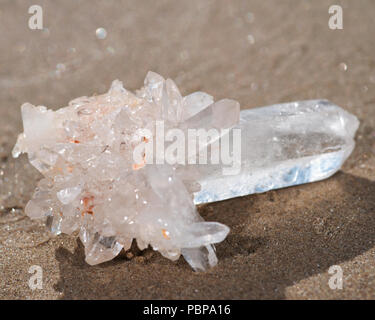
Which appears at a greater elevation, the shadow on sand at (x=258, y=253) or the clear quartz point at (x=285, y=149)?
the clear quartz point at (x=285, y=149)

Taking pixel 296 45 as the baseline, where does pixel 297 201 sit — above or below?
below

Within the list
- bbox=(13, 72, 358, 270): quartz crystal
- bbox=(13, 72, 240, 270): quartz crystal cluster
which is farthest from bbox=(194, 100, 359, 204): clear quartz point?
bbox=(13, 72, 240, 270): quartz crystal cluster

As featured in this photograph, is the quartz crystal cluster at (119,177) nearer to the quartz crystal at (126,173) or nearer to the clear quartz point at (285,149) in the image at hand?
the quartz crystal at (126,173)

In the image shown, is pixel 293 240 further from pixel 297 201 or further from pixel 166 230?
pixel 166 230

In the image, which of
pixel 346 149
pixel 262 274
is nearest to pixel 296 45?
pixel 346 149

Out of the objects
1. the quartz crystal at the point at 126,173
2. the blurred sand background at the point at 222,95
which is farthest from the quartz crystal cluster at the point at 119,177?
the blurred sand background at the point at 222,95

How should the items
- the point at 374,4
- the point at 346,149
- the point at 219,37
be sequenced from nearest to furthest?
1. the point at 346,149
2. the point at 219,37
3. the point at 374,4

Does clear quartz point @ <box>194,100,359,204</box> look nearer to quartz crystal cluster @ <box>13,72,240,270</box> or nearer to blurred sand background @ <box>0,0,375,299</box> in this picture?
blurred sand background @ <box>0,0,375,299</box>
